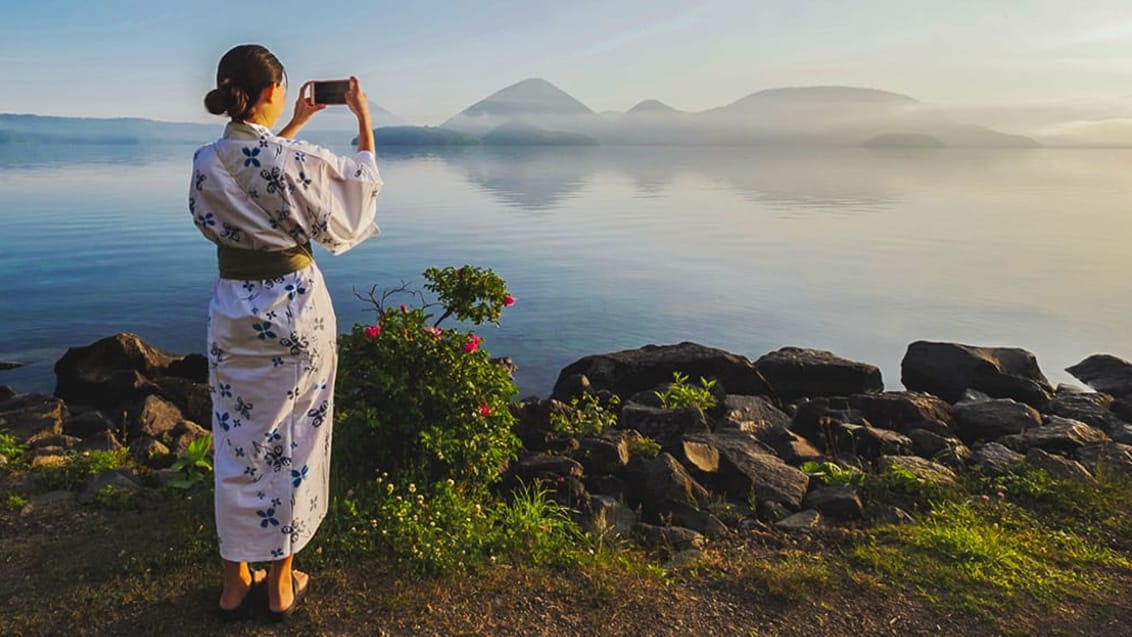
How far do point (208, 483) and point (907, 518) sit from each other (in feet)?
17.5

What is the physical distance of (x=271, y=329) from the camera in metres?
4.13

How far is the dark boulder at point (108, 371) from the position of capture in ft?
35.4

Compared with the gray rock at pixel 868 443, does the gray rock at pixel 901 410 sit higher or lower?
lower

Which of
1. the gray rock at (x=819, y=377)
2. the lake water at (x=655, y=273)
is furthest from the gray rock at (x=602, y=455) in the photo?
the lake water at (x=655, y=273)

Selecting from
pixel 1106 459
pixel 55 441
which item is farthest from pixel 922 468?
pixel 55 441

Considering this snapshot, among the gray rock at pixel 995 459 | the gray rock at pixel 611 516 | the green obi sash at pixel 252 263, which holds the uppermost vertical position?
the green obi sash at pixel 252 263

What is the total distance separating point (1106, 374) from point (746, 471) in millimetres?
10820

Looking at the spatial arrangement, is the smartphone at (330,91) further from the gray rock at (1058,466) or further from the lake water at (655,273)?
the lake water at (655,273)

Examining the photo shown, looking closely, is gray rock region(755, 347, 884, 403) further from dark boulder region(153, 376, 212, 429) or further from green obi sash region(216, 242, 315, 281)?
green obi sash region(216, 242, 315, 281)

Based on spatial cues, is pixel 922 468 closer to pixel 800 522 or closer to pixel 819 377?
pixel 800 522

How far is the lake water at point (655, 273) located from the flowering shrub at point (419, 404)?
24.9 ft

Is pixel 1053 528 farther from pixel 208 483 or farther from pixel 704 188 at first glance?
pixel 704 188

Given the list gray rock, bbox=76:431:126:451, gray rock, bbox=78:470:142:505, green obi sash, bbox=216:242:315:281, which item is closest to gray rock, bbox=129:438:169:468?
gray rock, bbox=76:431:126:451

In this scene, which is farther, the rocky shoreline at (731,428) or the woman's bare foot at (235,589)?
the rocky shoreline at (731,428)
